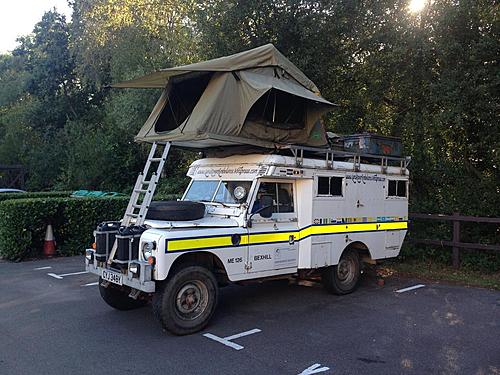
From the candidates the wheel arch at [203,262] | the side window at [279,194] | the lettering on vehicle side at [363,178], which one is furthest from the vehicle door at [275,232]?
the lettering on vehicle side at [363,178]

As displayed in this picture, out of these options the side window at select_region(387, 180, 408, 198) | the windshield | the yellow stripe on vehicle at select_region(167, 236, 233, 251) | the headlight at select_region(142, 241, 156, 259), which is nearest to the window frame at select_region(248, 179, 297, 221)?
the windshield

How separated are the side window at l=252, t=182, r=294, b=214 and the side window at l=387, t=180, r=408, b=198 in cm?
247

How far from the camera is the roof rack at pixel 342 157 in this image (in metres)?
7.31

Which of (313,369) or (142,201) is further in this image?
(142,201)

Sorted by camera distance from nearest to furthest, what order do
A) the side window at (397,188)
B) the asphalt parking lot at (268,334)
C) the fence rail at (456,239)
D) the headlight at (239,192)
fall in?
the asphalt parking lot at (268,334)
the headlight at (239,192)
the side window at (397,188)
the fence rail at (456,239)

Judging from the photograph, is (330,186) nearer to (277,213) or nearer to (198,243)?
(277,213)

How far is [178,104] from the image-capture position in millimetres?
7711

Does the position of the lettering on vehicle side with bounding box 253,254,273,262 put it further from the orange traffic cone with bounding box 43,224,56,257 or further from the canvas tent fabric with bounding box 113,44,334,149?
the orange traffic cone with bounding box 43,224,56,257

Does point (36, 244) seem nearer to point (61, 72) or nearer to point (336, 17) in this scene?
point (336, 17)

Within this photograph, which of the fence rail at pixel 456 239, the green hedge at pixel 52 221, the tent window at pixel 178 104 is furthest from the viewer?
the green hedge at pixel 52 221

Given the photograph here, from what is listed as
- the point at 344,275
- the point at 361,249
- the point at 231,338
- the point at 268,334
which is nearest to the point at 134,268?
the point at 231,338

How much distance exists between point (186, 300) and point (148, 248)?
2.75 ft

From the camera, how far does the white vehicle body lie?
20.0 ft

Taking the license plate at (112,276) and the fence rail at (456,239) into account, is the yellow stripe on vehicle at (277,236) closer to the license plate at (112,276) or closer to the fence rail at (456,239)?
the license plate at (112,276)
